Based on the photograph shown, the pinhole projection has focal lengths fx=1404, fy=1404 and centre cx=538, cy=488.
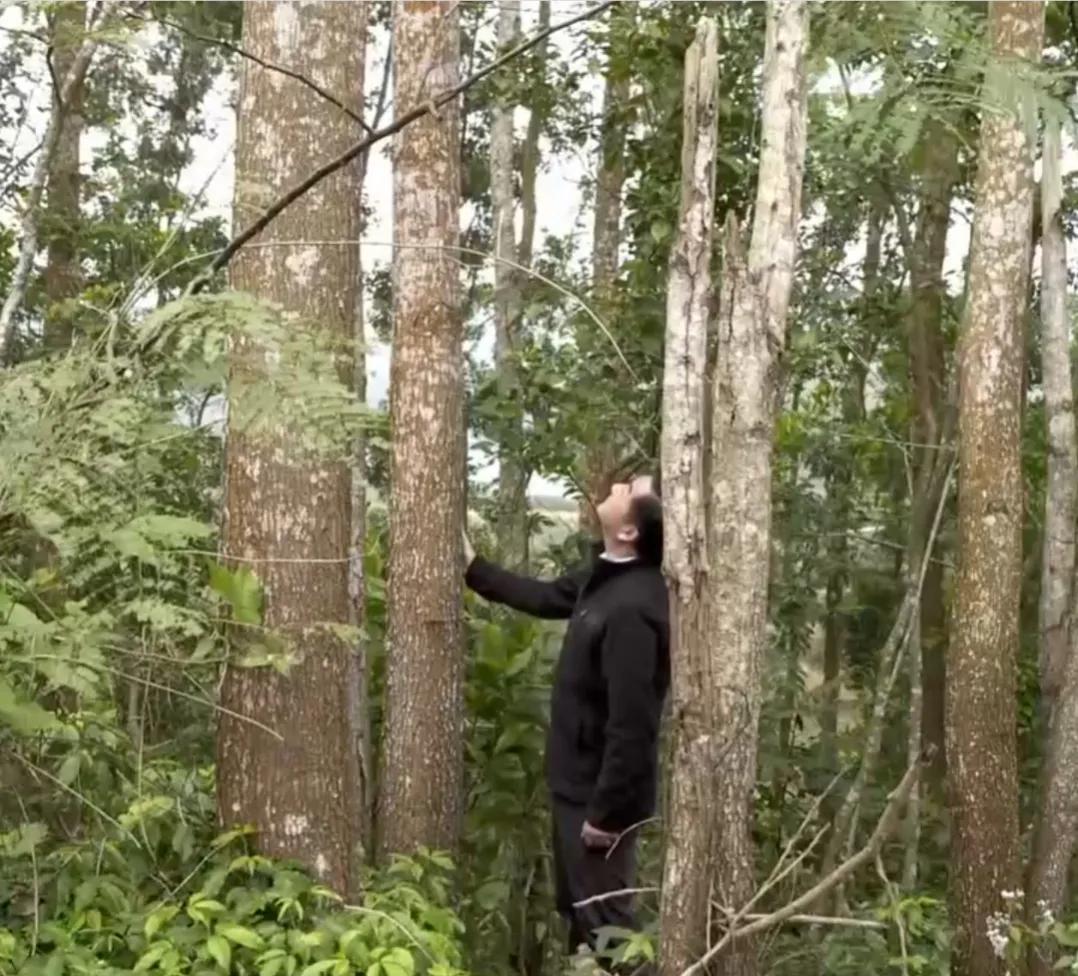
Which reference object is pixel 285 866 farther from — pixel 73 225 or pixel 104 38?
pixel 73 225

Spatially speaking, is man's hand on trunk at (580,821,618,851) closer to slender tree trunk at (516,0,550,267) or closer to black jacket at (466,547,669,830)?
black jacket at (466,547,669,830)

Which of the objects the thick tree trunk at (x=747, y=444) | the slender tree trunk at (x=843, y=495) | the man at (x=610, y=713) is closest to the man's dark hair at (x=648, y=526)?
the man at (x=610, y=713)

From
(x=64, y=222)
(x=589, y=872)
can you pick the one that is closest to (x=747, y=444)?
(x=589, y=872)

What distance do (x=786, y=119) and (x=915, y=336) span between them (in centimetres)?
700

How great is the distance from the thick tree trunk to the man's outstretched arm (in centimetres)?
154

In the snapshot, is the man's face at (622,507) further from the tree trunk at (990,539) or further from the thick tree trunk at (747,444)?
the tree trunk at (990,539)

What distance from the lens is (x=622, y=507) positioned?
183 inches

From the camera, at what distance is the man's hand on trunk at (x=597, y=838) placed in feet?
15.3

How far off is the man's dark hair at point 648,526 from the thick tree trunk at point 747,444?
85cm

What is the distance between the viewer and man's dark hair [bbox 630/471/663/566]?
4621mm

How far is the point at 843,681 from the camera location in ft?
49.3

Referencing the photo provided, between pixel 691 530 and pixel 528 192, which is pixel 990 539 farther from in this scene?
pixel 528 192

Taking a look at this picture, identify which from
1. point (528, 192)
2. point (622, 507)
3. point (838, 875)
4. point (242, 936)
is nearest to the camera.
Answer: point (838, 875)

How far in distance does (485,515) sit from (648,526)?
6428 mm
